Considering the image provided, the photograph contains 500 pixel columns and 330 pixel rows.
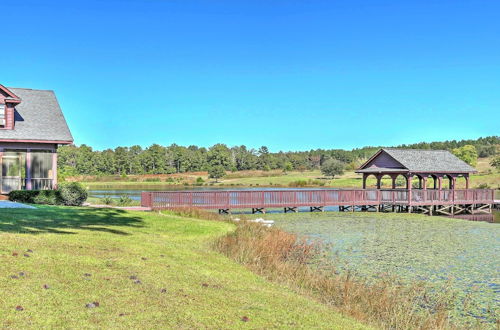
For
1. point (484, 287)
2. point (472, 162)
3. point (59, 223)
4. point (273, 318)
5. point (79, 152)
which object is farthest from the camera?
point (79, 152)

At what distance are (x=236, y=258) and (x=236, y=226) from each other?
278 inches

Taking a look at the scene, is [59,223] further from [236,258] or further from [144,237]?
[236,258]

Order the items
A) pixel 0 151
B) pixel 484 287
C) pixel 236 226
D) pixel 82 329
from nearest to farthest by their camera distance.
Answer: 1. pixel 82 329
2. pixel 484 287
3. pixel 236 226
4. pixel 0 151

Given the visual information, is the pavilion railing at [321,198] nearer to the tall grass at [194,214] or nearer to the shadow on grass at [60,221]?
the tall grass at [194,214]

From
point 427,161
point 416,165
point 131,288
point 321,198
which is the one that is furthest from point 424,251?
point 427,161

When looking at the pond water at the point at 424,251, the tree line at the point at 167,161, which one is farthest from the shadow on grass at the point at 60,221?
the tree line at the point at 167,161

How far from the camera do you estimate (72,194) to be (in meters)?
22.8

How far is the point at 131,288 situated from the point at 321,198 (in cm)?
2639

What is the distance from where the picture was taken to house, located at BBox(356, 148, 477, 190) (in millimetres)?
32969

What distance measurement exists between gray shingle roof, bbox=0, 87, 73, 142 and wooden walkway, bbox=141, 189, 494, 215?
6889 mm

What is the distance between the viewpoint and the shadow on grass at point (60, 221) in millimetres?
12141

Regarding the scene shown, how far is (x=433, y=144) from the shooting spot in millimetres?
141500

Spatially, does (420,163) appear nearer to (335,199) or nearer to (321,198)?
(335,199)

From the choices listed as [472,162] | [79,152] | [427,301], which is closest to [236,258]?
[427,301]
